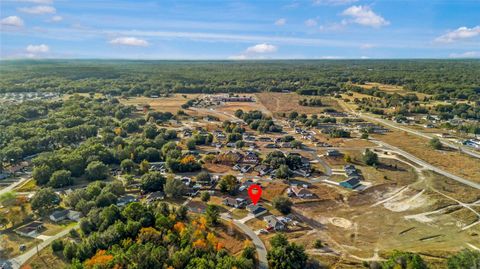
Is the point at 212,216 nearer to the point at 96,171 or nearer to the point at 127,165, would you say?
the point at 127,165

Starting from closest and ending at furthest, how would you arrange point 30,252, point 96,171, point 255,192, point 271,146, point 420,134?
point 30,252 < point 255,192 < point 96,171 < point 271,146 < point 420,134

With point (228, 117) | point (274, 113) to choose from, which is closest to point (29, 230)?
point (228, 117)

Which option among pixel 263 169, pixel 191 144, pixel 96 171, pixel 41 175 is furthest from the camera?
pixel 191 144

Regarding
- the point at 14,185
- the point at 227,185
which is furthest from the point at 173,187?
the point at 14,185

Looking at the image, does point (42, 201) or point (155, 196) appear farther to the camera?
point (155, 196)

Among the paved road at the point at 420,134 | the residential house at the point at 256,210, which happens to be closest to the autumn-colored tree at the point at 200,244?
the residential house at the point at 256,210

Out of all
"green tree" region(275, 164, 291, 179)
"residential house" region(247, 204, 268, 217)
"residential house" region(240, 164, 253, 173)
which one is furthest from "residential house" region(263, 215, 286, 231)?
"residential house" region(240, 164, 253, 173)
